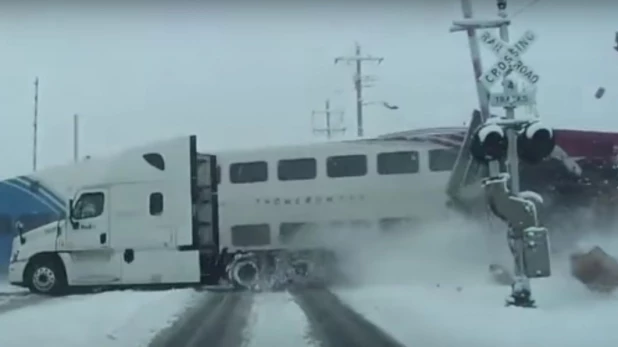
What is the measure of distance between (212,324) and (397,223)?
1.30m

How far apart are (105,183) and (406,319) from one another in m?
2.13

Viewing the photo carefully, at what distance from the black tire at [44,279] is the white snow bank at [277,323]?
4.19 ft

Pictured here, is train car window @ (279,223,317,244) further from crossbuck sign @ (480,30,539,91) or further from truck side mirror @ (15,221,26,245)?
truck side mirror @ (15,221,26,245)

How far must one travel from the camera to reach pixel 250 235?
24.8 ft

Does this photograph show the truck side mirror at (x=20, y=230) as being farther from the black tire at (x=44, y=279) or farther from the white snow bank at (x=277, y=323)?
the white snow bank at (x=277, y=323)

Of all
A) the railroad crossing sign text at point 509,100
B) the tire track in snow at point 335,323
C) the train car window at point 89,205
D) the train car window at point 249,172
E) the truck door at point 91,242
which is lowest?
the tire track in snow at point 335,323

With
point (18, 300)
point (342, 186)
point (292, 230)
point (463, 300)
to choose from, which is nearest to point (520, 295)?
point (463, 300)

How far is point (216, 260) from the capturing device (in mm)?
7574

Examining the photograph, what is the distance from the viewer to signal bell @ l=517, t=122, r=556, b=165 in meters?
6.96

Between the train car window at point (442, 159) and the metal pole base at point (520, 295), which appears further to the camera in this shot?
the train car window at point (442, 159)

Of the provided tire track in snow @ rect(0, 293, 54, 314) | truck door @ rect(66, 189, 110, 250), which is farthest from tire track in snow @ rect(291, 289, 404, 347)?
tire track in snow @ rect(0, 293, 54, 314)

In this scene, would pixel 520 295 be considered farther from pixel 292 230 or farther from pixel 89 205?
pixel 89 205

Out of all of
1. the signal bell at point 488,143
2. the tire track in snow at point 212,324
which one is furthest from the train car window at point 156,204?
the signal bell at point 488,143

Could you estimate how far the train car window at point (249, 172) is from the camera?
24.3 feet
